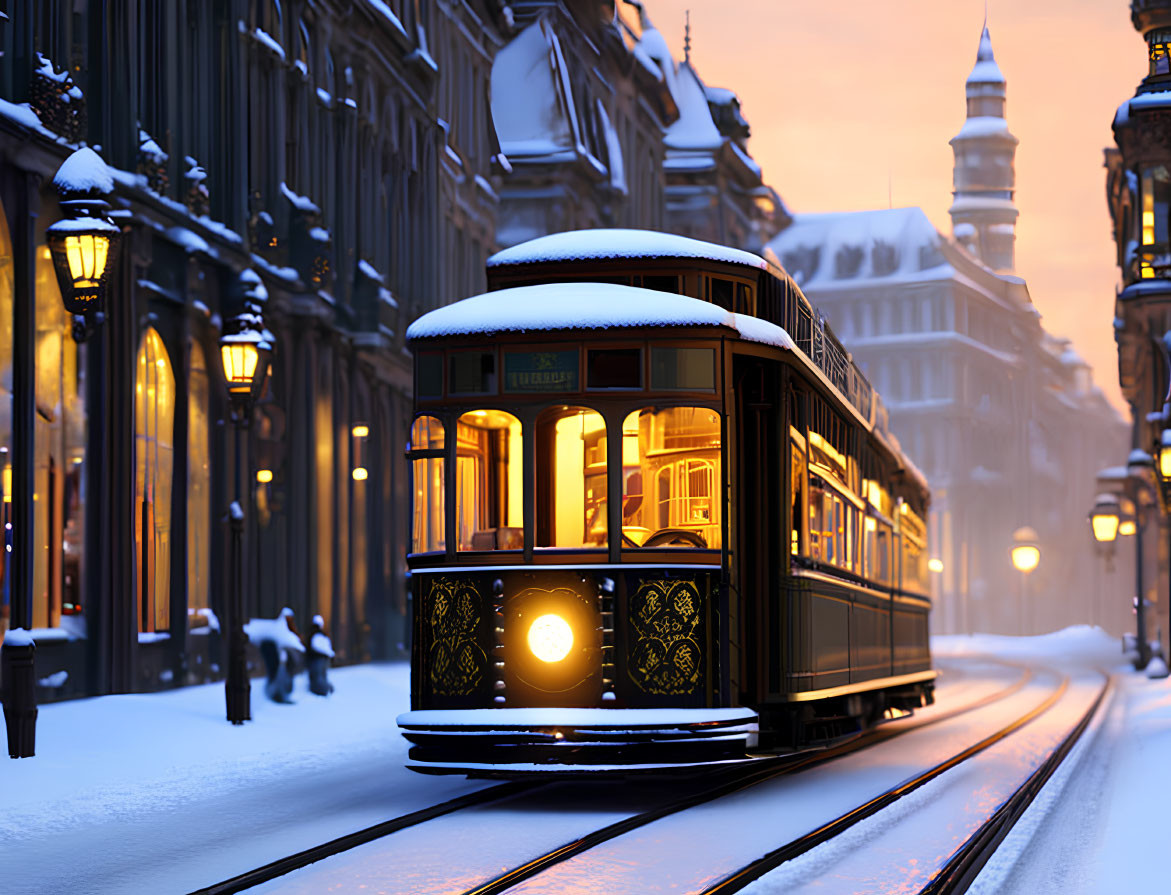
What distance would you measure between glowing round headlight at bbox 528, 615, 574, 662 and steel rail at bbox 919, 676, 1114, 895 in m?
2.84

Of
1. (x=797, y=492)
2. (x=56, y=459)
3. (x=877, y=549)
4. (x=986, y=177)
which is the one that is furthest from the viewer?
(x=986, y=177)

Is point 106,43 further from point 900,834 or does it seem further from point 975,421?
point 975,421

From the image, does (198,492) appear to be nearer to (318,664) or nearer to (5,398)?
(318,664)

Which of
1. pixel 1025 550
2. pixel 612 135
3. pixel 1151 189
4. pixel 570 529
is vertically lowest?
pixel 1025 550

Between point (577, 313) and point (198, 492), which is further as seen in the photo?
point (198, 492)

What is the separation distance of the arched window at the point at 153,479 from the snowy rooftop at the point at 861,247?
7599cm

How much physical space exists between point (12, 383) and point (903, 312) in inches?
3217

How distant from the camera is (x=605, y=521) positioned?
1347cm

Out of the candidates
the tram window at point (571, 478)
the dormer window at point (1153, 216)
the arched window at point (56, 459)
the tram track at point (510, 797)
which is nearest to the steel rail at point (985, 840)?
the tram track at point (510, 797)

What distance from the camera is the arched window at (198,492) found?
2473cm

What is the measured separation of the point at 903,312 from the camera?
9781cm

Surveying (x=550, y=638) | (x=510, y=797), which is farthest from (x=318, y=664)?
(x=550, y=638)

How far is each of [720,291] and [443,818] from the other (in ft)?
14.2

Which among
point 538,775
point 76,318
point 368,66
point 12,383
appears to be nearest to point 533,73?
point 368,66
